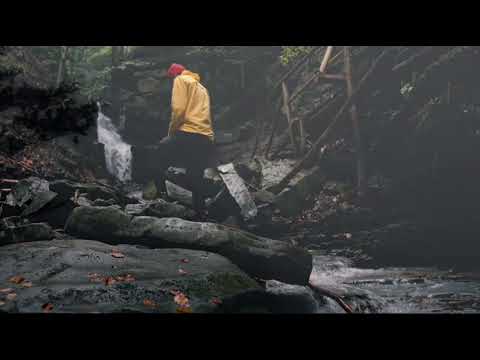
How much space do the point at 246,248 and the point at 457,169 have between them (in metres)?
4.34

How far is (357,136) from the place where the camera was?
7.59m

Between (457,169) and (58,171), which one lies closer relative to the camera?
(457,169)

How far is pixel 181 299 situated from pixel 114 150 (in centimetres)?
674

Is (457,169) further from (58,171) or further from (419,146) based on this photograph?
(58,171)

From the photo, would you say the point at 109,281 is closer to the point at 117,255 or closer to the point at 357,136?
the point at 117,255

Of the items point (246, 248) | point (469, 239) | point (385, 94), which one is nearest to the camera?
point (246, 248)

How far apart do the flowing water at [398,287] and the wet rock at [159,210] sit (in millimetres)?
2295

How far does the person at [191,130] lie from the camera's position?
6.37 metres

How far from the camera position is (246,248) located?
15.8ft

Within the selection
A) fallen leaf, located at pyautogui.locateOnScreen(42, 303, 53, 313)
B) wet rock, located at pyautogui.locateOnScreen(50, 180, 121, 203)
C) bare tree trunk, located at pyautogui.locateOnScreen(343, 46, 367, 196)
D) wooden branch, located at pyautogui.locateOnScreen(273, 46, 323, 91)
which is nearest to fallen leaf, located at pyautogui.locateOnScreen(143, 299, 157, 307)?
fallen leaf, located at pyautogui.locateOnScreen(42, 303, 53, 313)

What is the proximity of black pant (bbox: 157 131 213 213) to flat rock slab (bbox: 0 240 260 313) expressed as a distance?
2.10 metres

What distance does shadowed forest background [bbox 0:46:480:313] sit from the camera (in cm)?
377
